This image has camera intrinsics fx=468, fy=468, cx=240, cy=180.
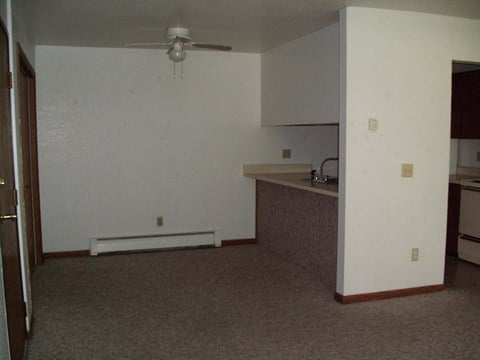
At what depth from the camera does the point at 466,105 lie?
5285 mm

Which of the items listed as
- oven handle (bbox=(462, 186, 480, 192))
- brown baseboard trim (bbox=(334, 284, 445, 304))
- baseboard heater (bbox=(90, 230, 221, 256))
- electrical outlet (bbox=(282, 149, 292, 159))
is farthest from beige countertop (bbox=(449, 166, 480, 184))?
baseboard heater (bbox=(90, 230, 221, 256))

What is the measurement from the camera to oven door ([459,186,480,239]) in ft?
15.5

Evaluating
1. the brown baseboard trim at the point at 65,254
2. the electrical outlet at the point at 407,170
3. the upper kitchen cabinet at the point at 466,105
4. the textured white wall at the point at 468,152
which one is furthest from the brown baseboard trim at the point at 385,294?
→ the brown baseboard trim at the point at 65,254

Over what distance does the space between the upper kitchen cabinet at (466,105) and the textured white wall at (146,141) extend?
56.7 inches

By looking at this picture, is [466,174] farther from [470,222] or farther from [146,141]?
[146,141]

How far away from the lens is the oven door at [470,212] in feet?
15.5

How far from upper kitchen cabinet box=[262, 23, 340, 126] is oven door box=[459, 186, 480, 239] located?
186cm

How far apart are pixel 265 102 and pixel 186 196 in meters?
1.44

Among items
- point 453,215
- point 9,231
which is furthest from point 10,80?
point 453,215

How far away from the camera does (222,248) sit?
18.2 ft

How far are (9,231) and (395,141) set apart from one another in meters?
2.83

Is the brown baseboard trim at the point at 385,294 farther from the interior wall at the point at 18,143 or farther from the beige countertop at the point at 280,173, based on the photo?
the interior wall at the point at 18,143

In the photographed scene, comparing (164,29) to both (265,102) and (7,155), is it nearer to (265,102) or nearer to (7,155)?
(265,102)

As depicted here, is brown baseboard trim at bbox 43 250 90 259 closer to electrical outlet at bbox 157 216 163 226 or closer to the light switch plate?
electrical outlet at bbox 157 216 163 226
